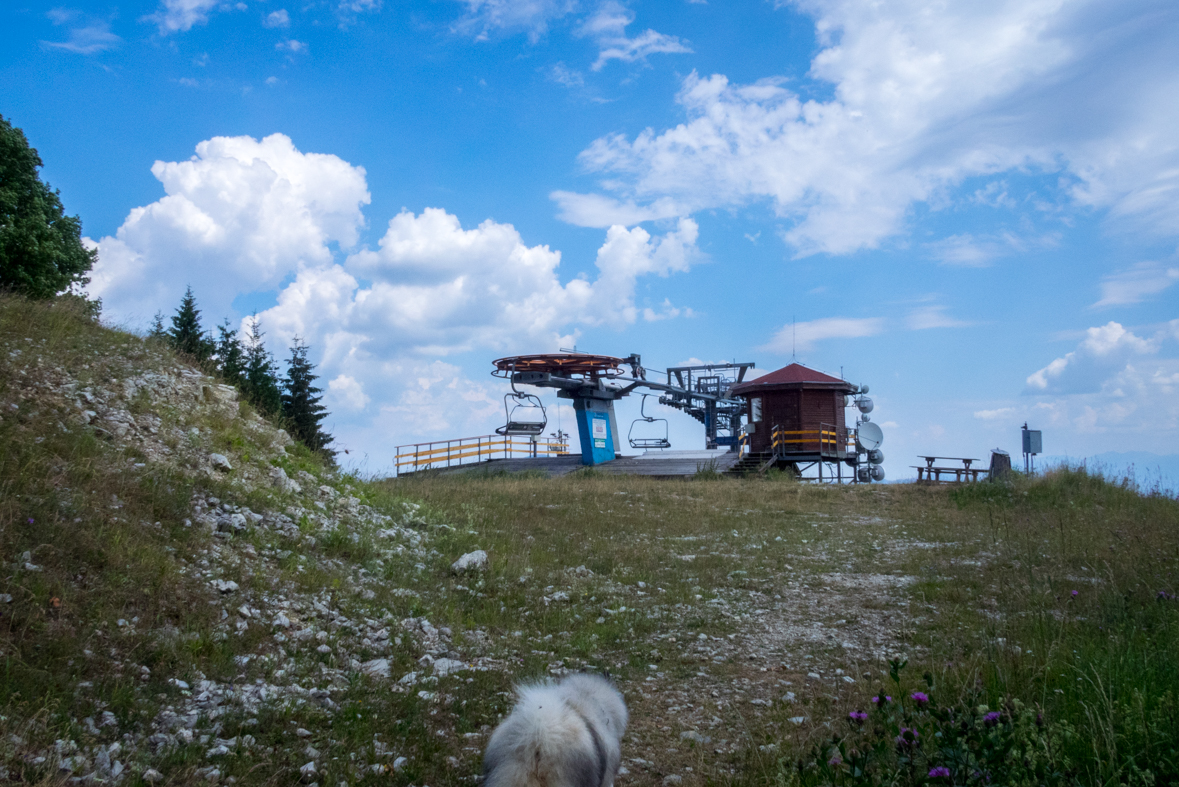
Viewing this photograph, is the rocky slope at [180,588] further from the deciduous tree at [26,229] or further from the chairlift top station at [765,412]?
the chairlift top station at [765,412]

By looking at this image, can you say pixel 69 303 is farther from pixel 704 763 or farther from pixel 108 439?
pixel 704 763

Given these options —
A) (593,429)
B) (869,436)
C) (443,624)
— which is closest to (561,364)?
(593,429)

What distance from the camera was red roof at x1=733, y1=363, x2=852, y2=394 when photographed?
35.5 metres

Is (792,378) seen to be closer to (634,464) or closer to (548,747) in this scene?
(634,464)

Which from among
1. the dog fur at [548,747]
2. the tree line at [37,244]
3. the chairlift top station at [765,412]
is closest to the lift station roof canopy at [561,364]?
the chairlift top station at [765,412]

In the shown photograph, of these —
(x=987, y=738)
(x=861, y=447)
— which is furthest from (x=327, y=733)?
(x=861, y=447)

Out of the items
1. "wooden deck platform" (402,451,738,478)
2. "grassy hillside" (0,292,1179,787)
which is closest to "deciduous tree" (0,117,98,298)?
"grassy hillside" (0,292,1179,787)

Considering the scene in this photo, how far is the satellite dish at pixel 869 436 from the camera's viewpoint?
34.2 meters

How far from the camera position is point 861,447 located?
112 feet

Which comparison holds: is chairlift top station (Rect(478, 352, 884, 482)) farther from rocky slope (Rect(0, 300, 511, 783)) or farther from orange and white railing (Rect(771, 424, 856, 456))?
rocky slope (Rect(0, 300, 511, 783))

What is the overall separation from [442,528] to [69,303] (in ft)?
27.0

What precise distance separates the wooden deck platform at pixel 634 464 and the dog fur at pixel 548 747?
24.9 metres

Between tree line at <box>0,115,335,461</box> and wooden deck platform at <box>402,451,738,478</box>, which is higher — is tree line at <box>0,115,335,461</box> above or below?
above

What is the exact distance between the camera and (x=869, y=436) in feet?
113
